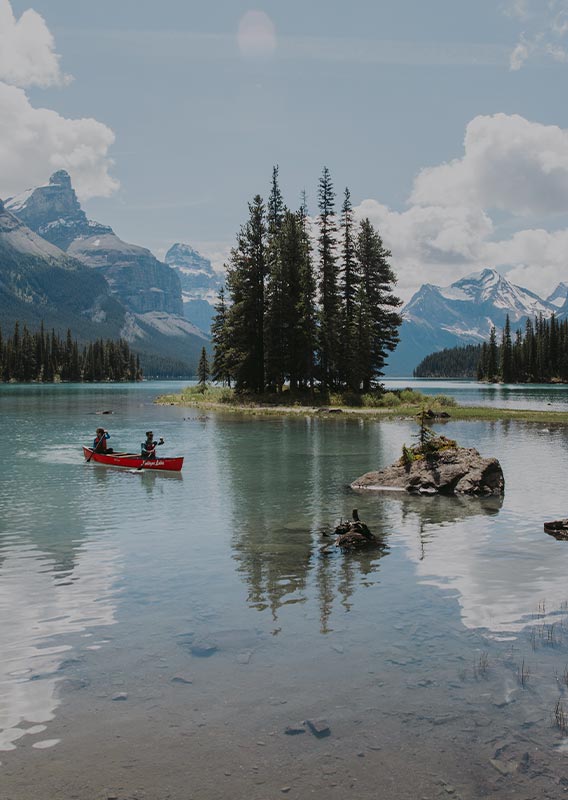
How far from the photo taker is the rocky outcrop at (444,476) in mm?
25031

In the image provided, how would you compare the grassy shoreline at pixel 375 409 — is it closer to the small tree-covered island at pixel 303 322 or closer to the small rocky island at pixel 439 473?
the small tree-covered island at pixel 303 322

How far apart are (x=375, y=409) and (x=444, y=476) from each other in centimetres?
4265

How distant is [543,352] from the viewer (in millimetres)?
184875

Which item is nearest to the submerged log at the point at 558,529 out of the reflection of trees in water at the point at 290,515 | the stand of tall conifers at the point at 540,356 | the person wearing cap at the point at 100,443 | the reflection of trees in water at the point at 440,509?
the reflection of trees in water at the point at 440,509

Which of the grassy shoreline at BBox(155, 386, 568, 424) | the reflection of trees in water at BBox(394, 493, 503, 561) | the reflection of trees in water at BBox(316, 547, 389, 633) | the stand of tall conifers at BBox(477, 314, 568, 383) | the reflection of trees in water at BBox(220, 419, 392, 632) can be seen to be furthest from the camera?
the stand of tall conifers at BBox(477, 314, 568, 383)

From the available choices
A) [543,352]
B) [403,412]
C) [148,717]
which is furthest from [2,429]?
[543,352]

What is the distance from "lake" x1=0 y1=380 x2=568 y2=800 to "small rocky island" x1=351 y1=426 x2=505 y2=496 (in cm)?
230

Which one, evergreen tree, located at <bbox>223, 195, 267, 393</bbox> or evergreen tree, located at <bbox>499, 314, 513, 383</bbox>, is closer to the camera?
evergreen tree, located at <bbox>223, 195, 267, 393</bbox>

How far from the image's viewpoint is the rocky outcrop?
25.0 meters

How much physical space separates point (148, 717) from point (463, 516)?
1518cm

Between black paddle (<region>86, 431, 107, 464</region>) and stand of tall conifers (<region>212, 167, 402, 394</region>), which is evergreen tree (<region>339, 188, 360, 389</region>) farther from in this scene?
black paddle (<region>86, 431, 107, 464</region>)

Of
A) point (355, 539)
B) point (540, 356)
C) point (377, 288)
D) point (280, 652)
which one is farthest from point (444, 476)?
point (540, 356)

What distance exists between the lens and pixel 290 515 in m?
21.1

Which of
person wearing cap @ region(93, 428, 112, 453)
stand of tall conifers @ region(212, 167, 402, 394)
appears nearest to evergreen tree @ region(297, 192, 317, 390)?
stand of tall conifers @ region(212, 167, 402, 394)
